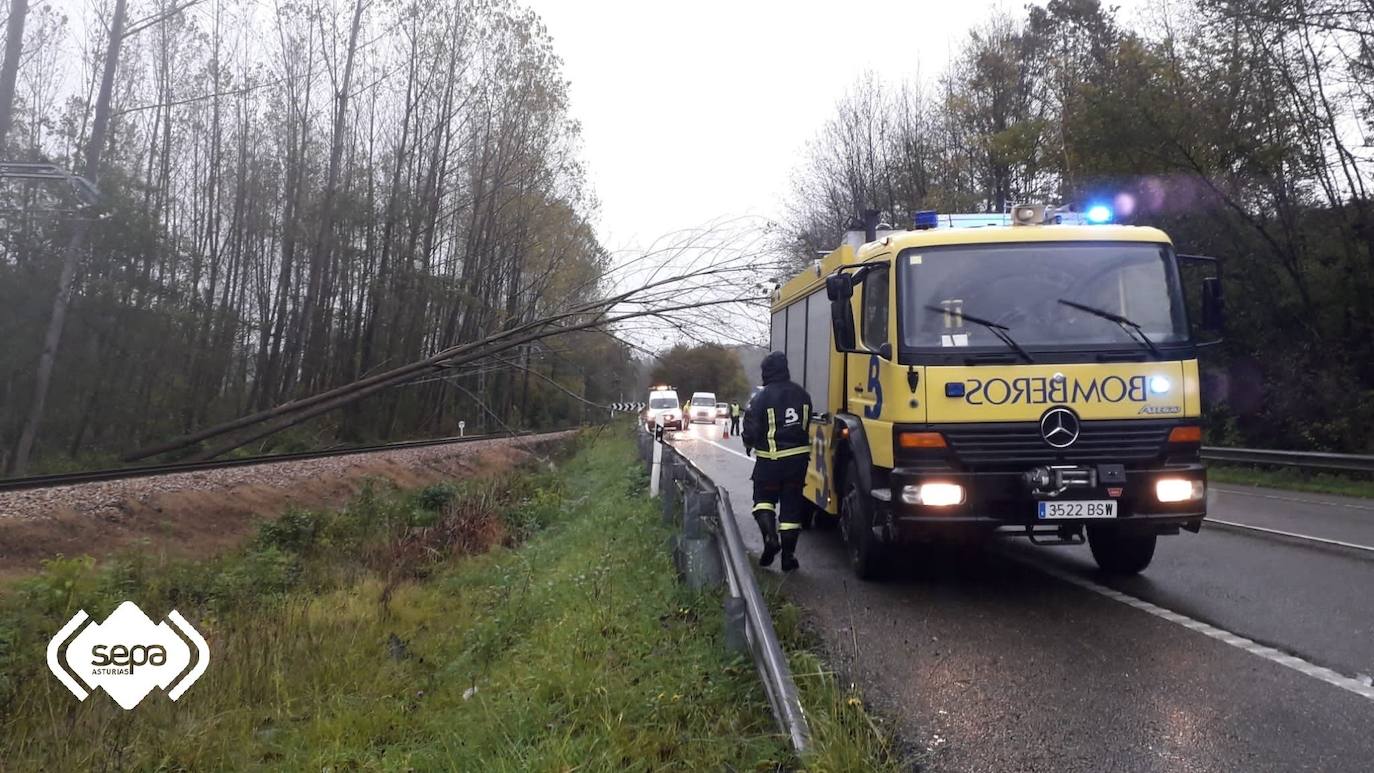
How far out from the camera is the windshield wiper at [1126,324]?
621 centimetres

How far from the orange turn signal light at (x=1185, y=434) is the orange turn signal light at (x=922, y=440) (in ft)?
5.10

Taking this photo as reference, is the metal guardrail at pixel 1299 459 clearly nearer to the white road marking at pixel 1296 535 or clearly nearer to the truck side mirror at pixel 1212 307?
the white road marking at pixel 1296 535

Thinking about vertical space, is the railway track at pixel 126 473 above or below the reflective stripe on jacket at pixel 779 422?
below

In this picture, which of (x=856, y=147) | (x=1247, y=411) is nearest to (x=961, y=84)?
(x=856, y=147)

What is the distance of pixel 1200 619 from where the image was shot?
5848 mm

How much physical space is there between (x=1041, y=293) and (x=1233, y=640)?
8.10 feet

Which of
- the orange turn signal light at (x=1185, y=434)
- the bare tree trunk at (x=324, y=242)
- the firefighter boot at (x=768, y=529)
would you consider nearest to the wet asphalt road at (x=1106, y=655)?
the firefighter boot at (x=768, y=529)

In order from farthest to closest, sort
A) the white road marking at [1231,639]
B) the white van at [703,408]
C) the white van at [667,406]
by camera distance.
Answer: the white van at [703,408] < the white van at [667,406] < the white road marking at [1231,639]

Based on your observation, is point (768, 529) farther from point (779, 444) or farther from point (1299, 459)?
point (1299, 459)

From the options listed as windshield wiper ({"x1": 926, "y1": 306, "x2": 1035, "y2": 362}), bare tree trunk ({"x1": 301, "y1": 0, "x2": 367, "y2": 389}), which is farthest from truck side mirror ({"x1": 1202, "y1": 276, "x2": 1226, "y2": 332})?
bare tree trunk ({"x1": 301, "y1": 0, "x2": 367, "y2": 389})

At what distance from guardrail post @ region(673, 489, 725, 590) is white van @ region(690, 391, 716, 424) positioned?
39.2 meters

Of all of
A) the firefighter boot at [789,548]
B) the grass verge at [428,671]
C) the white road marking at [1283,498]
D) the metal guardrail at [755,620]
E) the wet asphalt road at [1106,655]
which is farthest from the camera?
the white road marking at [1283,498]

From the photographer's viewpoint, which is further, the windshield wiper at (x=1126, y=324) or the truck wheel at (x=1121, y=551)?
the truck wheel at (x=1121, y=551)

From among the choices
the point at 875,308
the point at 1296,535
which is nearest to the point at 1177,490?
the point at 875,308
